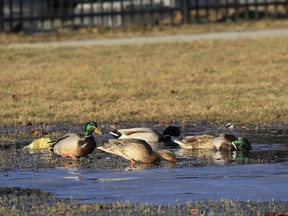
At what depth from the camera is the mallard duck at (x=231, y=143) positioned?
1478cm

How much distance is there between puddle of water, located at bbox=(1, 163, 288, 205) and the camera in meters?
11.1

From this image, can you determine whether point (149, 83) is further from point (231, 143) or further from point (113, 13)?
point (113, 13)

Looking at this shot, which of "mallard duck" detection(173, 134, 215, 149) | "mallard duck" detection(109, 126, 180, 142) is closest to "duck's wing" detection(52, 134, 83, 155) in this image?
"mallard duck" detection(109, 126, 180, 142)

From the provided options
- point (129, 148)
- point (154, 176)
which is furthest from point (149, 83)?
point (154, 176)

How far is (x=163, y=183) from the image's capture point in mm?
12094

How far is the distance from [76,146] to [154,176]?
1.81 metres

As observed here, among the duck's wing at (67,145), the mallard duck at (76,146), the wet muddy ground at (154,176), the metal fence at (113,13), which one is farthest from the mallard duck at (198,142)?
the metal fence at (113,13)

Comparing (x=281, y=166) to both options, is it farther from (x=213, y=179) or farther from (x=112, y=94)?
(x=112, y=94)

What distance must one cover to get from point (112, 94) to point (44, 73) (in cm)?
513

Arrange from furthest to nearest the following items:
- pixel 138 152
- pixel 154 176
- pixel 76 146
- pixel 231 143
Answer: pixel 231 143 → pixel 76 146 → pixel 138 152 → pixel 154 176

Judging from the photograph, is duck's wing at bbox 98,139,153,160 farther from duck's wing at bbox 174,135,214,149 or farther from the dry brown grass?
the dry brown grass

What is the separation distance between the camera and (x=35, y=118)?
18.9m

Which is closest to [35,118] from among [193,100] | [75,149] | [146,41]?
[193,100]

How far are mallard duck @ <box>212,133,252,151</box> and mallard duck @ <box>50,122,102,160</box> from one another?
5.62 ft
